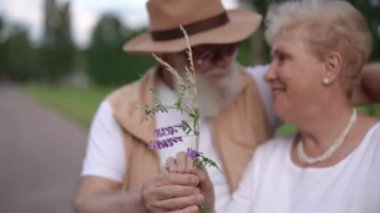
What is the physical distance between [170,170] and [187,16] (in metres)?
0.95

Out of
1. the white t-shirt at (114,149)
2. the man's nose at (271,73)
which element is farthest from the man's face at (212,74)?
the man's nose at (271,73)

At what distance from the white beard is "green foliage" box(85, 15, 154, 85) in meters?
26.1

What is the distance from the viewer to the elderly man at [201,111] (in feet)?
8.35

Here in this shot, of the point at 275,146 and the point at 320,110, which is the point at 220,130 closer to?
the point at 275,146

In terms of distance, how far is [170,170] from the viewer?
1.87 meters

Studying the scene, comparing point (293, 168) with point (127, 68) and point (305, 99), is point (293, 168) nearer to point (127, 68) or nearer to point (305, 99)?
point (305, 99)

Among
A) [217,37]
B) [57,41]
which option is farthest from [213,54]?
[57,41]

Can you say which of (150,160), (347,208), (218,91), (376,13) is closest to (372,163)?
(347,208)

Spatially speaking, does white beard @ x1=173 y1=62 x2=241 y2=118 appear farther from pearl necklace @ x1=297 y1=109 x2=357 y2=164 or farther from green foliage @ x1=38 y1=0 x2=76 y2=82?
green foliage @ x1=38 y1=0 x2=76 y2=82

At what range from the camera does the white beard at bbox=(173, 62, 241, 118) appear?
8.50ft

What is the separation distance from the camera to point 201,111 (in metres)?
2.61

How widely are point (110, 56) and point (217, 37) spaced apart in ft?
99.0

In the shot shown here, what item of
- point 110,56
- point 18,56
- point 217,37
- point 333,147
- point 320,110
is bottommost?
point 333,147

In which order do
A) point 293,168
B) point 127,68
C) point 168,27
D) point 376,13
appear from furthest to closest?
point 127,68 → point 376,13 → point 168,27 → point 293,168
